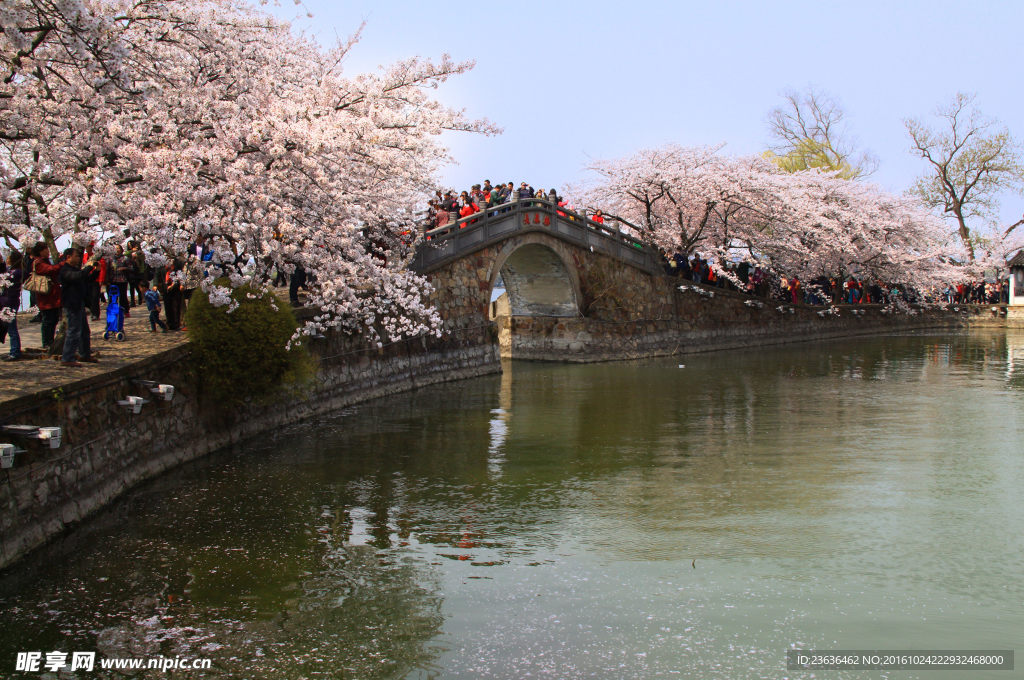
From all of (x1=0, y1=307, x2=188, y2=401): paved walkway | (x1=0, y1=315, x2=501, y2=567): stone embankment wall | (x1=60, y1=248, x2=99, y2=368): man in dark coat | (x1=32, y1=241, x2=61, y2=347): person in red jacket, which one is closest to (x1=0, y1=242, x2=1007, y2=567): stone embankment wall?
(x1=0, y1=315, x2=501, y2=567): stone embankment wall

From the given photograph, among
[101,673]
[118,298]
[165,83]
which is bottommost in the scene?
[101,673]

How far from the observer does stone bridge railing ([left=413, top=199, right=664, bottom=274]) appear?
2142 centimetres

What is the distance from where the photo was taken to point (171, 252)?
1220 centimetres

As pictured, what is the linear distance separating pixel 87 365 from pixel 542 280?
18.4 meters

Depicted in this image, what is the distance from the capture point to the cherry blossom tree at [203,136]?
9852 mm

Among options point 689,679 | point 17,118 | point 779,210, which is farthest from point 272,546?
point 779,210

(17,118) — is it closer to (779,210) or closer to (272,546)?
(272,546)

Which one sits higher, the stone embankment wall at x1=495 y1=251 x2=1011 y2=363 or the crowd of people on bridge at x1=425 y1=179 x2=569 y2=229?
the crowd of people on bridge at x1=425 y1=179 x2=569 y2=229

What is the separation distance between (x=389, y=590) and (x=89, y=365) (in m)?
5.39

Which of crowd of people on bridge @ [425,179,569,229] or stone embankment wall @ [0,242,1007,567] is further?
crowd of people on bridge @ [425,179,569,229]

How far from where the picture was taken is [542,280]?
2755cm

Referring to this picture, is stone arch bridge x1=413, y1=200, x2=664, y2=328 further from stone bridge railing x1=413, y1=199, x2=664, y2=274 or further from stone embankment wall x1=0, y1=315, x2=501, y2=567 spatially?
stone embankment wall x1=0, y1=315, x2=501, y2=567

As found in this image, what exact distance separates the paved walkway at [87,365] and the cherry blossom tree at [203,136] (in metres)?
1.29

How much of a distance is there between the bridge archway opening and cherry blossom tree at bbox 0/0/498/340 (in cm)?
1075
